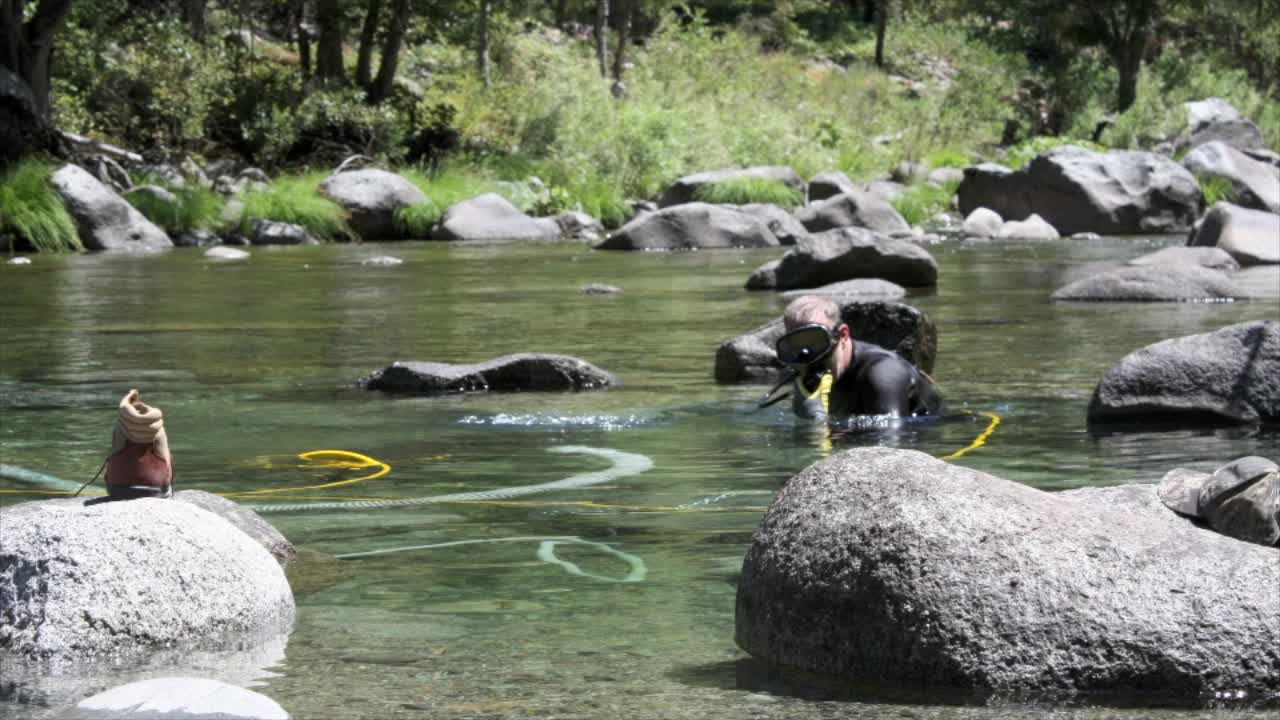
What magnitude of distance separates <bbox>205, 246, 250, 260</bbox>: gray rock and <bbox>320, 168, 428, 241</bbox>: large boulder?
182 inches

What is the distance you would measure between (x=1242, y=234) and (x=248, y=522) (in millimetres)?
19994

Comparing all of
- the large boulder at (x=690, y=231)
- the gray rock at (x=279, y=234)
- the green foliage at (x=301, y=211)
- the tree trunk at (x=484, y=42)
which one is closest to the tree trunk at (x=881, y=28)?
the tree trunk at (x=484, y=42)

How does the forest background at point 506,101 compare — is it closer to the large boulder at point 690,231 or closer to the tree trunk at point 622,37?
the tree trunk at point 622,37

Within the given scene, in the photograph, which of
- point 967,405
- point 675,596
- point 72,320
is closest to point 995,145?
point 72,320

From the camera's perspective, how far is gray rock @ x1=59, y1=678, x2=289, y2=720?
14.3ft

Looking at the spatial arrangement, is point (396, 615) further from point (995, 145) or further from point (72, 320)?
point (995, 145)

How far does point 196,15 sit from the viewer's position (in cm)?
4078

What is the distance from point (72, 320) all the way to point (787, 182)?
20761mm

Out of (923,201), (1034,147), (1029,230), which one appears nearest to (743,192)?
(923,201)

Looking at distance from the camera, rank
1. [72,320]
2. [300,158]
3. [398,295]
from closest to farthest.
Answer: [72,320] < [398,295] < [300,158]

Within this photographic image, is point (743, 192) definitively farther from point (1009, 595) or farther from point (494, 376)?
point (1009, 595)

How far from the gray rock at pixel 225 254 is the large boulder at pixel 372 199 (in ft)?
15.2

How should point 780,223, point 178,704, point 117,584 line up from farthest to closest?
point 780,223
point 117,584
point 178,704

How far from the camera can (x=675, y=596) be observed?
6.33 metres
